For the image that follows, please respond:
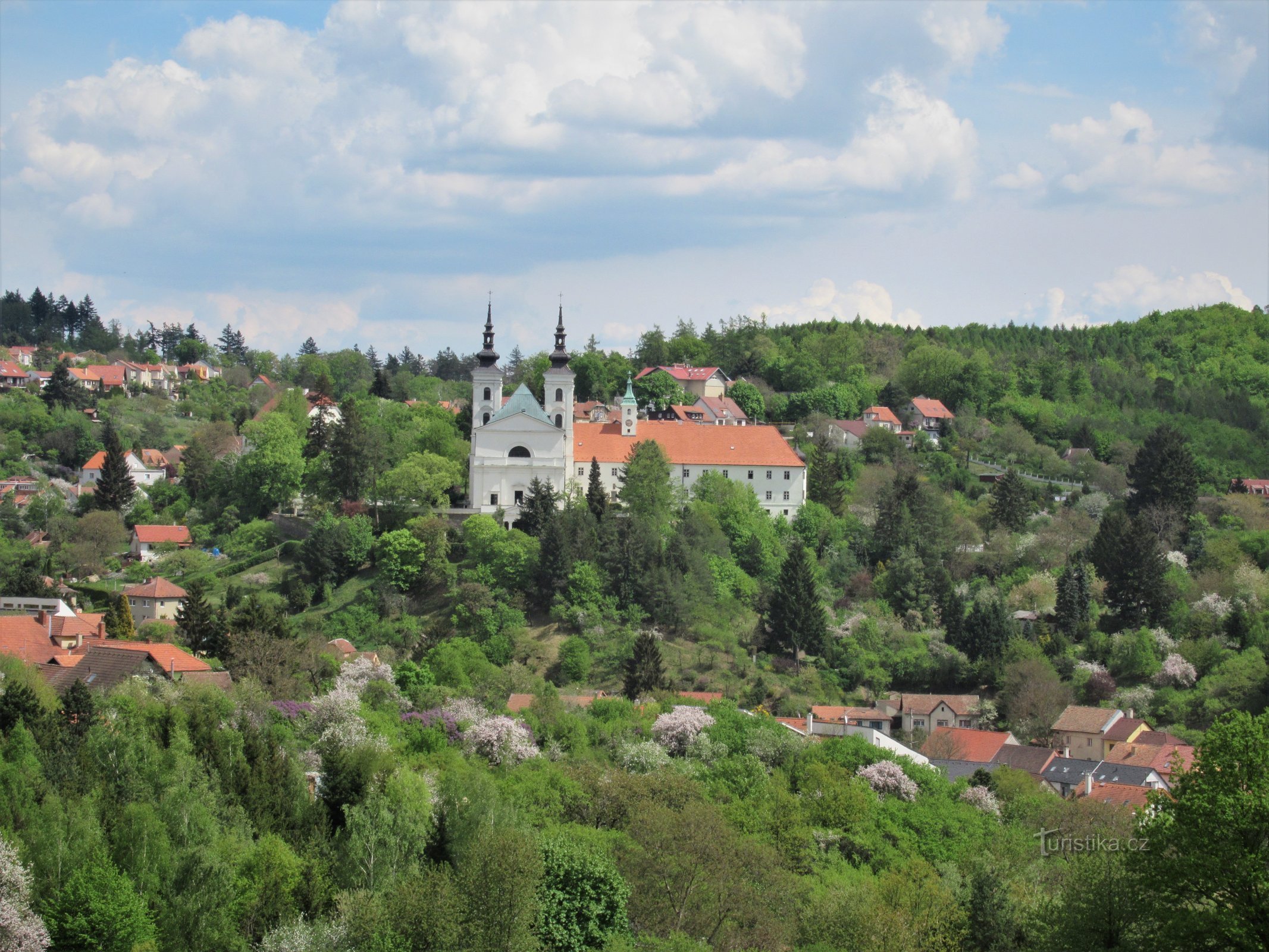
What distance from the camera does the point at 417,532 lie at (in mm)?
58281

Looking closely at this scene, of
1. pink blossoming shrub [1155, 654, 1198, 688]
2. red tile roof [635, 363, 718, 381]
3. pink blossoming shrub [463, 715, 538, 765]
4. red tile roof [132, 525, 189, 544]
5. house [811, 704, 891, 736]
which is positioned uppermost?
red tile roof [635, 363, 718, 381]

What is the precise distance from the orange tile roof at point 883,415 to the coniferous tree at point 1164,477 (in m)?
19.6

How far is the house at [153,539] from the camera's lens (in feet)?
216

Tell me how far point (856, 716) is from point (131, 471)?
4395cm

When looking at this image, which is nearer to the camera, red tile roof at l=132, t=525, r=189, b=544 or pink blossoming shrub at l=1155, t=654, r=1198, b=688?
pink blossoming shrub at l=1155, t=654, r=1198, b=688

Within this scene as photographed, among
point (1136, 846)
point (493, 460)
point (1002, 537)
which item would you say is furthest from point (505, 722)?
point (1002, 537)

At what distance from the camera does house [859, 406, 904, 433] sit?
8412 centimetres

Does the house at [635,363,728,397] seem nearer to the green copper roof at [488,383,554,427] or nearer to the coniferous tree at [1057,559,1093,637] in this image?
the green copper roof at [488,383,554,427]

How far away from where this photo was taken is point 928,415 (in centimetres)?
8581

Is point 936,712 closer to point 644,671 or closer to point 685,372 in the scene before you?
point 644,671

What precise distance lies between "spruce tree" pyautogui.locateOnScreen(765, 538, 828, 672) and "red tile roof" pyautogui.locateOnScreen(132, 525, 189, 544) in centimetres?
2684

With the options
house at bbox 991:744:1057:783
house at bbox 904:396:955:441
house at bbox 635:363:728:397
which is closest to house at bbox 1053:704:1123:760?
house at bbox 991:744:1057:783

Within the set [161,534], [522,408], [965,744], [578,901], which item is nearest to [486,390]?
[522,408]

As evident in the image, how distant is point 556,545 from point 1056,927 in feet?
111
